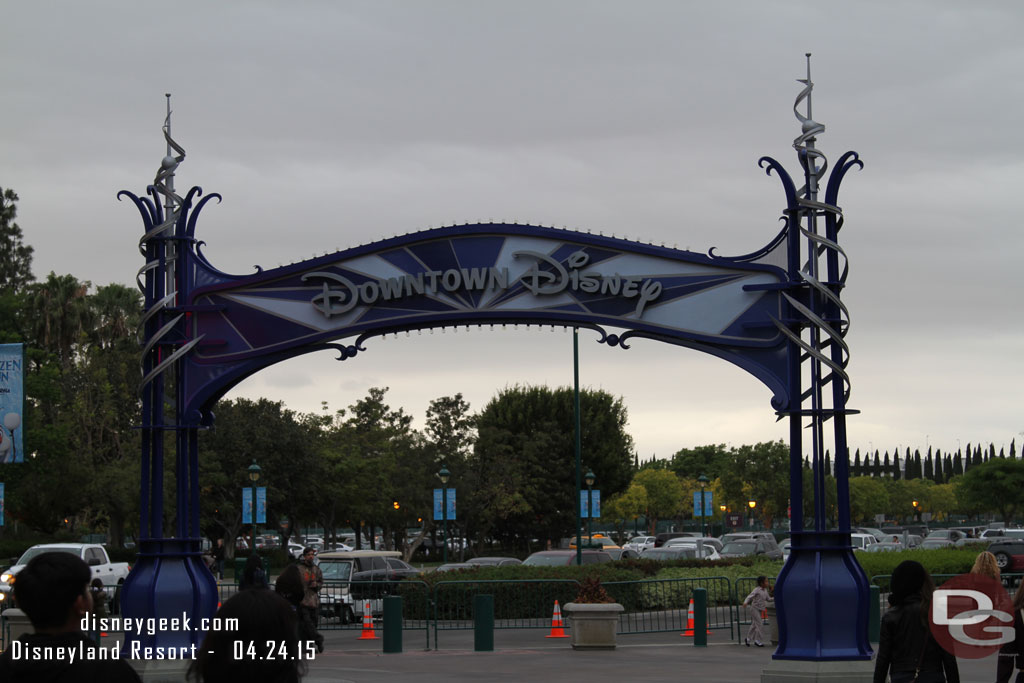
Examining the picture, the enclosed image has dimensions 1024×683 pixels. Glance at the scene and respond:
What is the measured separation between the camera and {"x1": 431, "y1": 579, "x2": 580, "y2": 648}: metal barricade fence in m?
29.5

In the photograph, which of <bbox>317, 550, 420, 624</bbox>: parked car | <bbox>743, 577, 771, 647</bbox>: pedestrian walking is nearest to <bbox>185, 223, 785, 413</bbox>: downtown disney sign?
<bbox>743, 577, 771, 647</bbox>: pedestrian walking

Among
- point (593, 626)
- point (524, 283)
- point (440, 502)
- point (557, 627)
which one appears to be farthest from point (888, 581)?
point (524, 283)

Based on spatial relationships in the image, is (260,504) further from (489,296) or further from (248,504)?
(489,296)

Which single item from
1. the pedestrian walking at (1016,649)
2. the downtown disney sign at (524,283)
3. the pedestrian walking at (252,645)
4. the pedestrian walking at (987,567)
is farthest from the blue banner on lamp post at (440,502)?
the pedestrian walking at (252,645)

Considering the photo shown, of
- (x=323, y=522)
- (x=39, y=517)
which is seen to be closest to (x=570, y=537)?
(x=323, y=522)

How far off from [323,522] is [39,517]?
13630 mm

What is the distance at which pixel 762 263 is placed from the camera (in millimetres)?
16469

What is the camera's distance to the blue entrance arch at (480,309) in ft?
51.6

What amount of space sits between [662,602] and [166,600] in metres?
17.9

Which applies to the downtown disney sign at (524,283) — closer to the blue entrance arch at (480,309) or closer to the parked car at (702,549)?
the blue entrance arch at (480,309)

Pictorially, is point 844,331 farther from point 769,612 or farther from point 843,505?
point 769,612

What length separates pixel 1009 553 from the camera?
141ft

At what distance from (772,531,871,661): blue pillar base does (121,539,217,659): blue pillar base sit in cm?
719

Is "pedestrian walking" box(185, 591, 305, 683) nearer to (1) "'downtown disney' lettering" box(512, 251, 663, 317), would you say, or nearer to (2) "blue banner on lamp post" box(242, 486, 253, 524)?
(1) "'downtown disney' lettering" box(512, 251, 663, 317)
